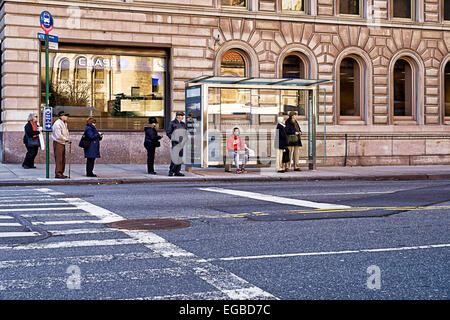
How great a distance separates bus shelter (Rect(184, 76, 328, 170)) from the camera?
21.1 meters

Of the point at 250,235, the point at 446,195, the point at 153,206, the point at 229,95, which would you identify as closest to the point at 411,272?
the point at 250,235

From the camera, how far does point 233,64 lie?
1046 inches

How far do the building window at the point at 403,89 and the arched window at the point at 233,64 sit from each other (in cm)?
726

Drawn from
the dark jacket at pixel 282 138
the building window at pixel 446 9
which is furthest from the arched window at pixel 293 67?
the building window at pixel 446 9

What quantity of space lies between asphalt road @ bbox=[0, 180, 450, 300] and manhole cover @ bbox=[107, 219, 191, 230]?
200 millimetres

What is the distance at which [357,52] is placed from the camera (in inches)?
1093

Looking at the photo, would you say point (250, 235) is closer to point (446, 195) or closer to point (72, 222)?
point (72, 222)

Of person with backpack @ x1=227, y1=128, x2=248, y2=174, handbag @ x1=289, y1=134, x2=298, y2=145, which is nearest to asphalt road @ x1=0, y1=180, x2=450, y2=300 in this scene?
person with backpack @ x1=227, y1=128, x2=248, y2=174

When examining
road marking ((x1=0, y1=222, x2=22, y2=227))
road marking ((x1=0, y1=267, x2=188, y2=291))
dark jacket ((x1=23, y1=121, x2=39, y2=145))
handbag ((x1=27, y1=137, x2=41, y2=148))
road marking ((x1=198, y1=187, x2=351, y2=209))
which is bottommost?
road marking ((x1=0, y1=267, x2=188, y2=291))

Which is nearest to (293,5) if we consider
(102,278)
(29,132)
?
(29,132)

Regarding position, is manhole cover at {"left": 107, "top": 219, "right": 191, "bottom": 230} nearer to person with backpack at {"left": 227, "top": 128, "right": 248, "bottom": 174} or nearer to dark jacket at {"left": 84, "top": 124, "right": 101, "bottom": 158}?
dark jacket at {"left": 84, "top": 124, "right": 101, "bottom": 158}

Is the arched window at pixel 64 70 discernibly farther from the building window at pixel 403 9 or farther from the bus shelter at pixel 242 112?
the building window at pixel 403 9

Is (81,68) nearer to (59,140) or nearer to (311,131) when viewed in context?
(59,140)
